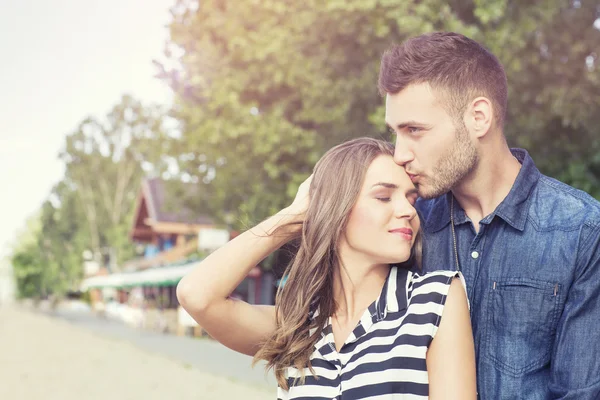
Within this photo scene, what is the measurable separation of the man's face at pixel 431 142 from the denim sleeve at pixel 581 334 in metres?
0.50

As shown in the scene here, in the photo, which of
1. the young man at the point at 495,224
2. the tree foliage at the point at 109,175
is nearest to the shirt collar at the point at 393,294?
the young man at the point at 495,224

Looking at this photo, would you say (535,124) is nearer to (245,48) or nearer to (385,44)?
(385,44)

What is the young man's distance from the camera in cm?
268

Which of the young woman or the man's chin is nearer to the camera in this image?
the young woman

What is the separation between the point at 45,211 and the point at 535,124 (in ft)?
245

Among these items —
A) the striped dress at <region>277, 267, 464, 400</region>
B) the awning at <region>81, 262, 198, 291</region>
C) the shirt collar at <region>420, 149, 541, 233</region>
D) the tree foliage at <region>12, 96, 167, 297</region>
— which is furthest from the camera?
the tree foliage at <region>12, 96, 167, 297</region>

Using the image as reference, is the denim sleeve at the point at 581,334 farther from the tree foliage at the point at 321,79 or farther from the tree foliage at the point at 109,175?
the tree foliage at the point at 109,175

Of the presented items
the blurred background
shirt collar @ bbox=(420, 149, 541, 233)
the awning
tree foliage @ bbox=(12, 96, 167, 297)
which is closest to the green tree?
tree foliage @ bbox=(12, 96, 167, 297)

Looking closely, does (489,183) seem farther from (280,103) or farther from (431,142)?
(280,103)

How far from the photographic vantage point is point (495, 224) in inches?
116

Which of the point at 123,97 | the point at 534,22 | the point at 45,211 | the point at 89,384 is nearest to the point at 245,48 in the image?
the point at 534,22

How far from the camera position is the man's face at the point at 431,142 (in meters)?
2.96

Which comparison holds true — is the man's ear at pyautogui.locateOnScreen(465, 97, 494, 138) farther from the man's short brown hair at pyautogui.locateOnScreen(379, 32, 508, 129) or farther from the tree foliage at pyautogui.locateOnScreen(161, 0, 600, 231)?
the tree foliage at pyautogui.locateOnScreen(161, 0, 600, 231)

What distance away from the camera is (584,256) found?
2688mm
